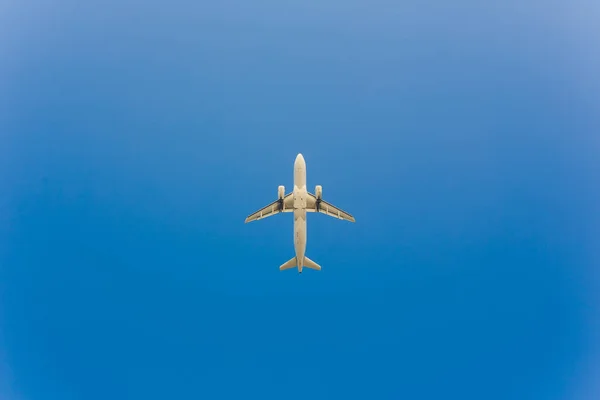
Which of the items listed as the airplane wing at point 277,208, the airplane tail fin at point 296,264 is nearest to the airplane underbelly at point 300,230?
the airplane wing at point 277,208

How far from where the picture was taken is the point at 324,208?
64812mm

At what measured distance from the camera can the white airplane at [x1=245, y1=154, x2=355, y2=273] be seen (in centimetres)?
6017

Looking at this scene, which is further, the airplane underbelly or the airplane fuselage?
the airplane underbelly

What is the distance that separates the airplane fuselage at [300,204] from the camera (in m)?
59.7

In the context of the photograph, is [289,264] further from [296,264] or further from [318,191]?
[318,191]

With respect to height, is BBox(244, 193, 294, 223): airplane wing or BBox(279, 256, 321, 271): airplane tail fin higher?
BBox(244, 193, 294, 223): airplane wing

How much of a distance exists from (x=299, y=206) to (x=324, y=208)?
17.8 feet

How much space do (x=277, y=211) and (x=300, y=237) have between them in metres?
5.56

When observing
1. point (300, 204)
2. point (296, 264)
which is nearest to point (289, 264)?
point (296, 264)

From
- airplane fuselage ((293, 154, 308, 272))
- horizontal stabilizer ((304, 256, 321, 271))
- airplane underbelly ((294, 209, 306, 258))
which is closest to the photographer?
airplane fuselage ((293, 154, 308, 272))

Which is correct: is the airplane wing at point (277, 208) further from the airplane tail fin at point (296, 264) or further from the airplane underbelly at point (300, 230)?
the airplane tail fin at point (296, 264)

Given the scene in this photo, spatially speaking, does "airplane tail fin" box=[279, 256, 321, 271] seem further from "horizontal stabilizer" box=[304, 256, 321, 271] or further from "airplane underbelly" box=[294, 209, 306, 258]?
"airplane underbelly" box=[294, 209, 306, 258]

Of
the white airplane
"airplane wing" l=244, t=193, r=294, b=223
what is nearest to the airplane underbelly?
the white airplane

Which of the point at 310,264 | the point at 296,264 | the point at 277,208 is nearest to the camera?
the point at 277,208
